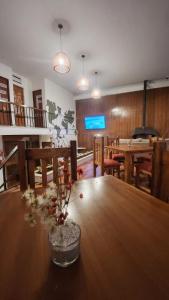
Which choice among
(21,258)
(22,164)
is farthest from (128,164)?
(21,258)

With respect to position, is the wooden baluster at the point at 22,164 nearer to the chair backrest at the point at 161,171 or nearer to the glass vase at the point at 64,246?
the glass vase at the point at 64,246

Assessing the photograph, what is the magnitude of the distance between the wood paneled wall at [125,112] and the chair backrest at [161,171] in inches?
201

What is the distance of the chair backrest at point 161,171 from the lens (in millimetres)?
1093

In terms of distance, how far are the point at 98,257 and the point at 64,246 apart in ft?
0.43

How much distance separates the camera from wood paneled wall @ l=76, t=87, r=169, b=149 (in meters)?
5.52

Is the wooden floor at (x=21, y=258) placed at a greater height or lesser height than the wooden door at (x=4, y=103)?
lesser

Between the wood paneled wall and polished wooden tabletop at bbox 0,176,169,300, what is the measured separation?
559 centimetres

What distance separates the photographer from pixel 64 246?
479 millimetres

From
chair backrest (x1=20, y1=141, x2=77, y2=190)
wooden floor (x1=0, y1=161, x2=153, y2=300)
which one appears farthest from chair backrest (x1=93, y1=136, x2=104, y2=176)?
wooden floor (x1=0, y1=161, x2=153, y2=300)

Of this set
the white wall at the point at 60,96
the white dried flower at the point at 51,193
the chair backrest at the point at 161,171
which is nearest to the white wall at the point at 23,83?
the white wall at the point at 60,96

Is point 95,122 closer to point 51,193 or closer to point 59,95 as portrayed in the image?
point 59,95

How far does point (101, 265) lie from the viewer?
1.56ft

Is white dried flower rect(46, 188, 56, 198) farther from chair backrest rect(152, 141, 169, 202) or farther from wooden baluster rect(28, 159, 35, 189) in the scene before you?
chair backrest rect(152, 141, 169, 202)

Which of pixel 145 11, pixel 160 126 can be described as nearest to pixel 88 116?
pixel 160 126
